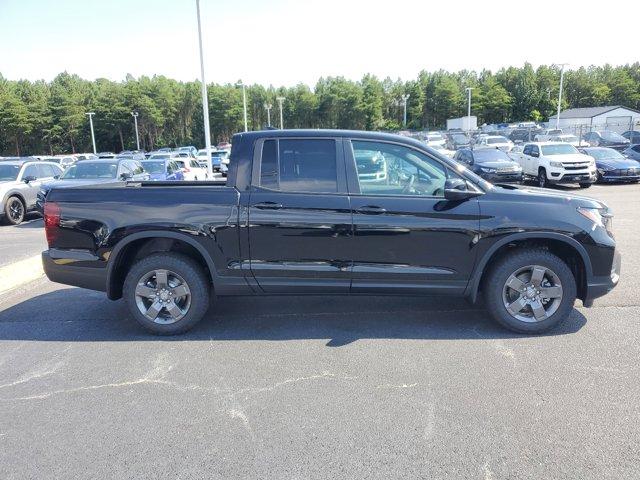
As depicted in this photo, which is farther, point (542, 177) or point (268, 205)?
point (542, 177)

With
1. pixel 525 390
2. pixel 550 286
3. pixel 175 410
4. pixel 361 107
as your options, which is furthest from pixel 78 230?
pixel 361 107

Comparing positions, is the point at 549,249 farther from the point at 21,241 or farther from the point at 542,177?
the point at 542,177

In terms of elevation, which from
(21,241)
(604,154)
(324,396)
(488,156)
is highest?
(488,156)

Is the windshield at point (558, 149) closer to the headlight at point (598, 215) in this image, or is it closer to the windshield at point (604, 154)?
the windshield at point (604, 154)

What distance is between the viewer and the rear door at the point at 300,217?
14.8 feet

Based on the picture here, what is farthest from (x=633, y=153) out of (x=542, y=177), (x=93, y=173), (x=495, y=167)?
(x=93, y=173)

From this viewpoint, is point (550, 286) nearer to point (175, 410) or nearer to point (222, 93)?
point (175, 410)

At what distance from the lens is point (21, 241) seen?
402 inches

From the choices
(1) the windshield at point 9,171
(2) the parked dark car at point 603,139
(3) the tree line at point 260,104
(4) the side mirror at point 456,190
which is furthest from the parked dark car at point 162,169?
(3) the tree line at point 260,104

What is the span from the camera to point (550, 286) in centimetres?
466

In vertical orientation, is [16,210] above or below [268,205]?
below

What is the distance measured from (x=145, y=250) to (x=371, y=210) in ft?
7.55

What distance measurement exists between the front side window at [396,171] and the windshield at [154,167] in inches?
506

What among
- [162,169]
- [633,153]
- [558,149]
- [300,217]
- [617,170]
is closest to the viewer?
[300,217]
